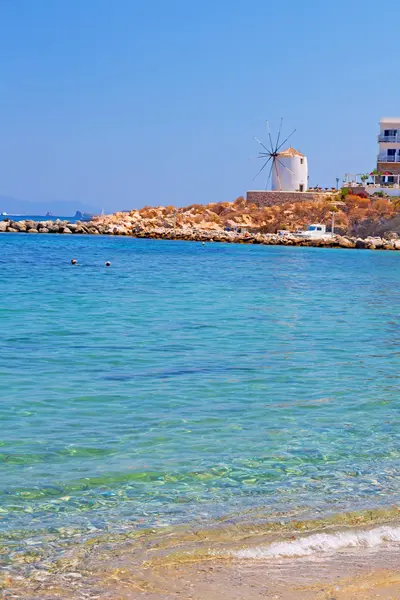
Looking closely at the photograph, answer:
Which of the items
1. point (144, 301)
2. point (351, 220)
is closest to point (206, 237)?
point (351, 220)

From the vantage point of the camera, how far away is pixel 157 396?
9164 millimetres

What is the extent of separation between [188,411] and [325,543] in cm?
364

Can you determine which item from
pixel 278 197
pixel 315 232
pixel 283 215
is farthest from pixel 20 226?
pixel 315 232

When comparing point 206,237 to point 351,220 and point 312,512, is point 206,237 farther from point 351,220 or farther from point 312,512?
point 312,512

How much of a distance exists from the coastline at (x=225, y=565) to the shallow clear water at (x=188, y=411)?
38 centimetres

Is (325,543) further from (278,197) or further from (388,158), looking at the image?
(388,158)

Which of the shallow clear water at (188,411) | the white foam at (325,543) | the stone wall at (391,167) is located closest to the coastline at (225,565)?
the white foam at (325,543)

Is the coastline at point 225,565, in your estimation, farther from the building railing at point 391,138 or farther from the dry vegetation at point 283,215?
the building railing at point 391,138

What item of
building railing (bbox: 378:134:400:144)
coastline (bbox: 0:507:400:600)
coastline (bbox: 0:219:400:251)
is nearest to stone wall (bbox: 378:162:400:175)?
building railing (bbox: 378:134:400:144)

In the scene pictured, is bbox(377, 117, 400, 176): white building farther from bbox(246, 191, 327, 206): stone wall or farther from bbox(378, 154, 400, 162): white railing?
bbox(246, 191, 327, 206): stone wall

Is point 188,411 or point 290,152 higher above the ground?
point 290,152

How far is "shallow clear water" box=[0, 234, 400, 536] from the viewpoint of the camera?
593 centimetres

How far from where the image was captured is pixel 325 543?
501 centimetres

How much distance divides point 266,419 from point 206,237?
6460 centimetres
